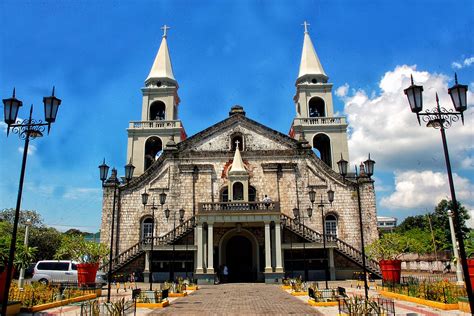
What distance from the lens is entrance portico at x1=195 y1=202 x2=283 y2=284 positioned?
27.1 metres

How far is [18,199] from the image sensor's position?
10.5 metres

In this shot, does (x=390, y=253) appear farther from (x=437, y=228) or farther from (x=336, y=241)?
(x=437, y=228)

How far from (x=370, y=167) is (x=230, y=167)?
17722mm

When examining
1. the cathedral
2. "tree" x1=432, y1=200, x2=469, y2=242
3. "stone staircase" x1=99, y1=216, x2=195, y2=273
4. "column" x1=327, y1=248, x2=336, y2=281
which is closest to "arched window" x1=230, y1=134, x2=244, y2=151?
the cathedral

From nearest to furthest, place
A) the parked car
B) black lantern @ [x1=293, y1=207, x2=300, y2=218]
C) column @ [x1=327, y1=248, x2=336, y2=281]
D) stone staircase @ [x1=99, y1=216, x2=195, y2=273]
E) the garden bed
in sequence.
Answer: the garden bed < the parked car < column @ [x1=327, y1=248, x2=336, y2=281] < stone staircase @ [x1=99, y1=216, x2=195, y2=273] < black lantern @ [x1=293, y1=207, x2=300, y2=218]

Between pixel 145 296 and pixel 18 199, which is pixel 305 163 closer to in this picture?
pixel 145 296

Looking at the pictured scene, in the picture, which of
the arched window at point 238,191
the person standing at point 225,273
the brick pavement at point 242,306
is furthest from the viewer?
the arched window at point 238,191

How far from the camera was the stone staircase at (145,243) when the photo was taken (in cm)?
2933

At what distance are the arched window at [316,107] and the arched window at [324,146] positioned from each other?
2888 mm

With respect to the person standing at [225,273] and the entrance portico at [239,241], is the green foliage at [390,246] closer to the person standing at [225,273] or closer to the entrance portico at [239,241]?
the entrance portico at [239,241]

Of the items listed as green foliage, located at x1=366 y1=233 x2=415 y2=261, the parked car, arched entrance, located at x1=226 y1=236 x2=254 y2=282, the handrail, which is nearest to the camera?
green foliage, located at x1=366 y1=233 x2=415 y2=261

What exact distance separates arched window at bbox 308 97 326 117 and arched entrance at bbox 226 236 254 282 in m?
16.2

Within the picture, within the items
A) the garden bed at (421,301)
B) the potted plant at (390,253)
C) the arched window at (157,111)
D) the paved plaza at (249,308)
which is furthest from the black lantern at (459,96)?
the arched window at (157,111)

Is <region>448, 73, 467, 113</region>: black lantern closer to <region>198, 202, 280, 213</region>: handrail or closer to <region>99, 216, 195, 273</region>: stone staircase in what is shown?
<region>198, 202, 280, 213</region>: handrail
